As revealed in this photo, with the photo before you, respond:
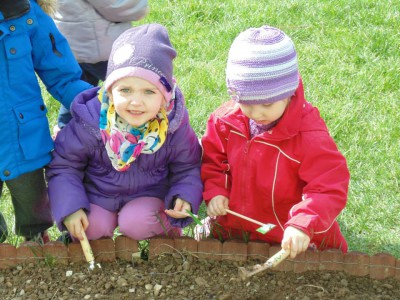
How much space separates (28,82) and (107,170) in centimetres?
51

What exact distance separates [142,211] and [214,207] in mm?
335

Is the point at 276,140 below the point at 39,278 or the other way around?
the other way around

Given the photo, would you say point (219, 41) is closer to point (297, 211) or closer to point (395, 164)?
point (395, 164)

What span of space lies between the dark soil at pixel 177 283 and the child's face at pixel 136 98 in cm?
65

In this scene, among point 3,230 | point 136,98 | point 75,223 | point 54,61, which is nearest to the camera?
point 136,98

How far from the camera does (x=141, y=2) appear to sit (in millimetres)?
4051

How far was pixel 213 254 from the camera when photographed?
3.14 m

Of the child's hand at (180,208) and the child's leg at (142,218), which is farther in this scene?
the child's leg at (142,218)

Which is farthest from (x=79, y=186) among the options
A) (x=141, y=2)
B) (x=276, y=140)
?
(x=141, y=2)

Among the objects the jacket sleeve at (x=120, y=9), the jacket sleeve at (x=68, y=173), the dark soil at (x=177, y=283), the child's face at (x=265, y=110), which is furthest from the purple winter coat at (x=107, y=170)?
the jacket sleeve at (x=120, y=9)

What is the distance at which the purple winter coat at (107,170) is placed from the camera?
122 inches

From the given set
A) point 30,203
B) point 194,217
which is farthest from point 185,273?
point 30,203

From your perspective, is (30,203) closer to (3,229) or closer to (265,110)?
(3,229)

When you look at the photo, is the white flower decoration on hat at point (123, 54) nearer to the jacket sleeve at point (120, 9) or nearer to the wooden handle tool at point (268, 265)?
the wooden handle tool at point (268, 265)
